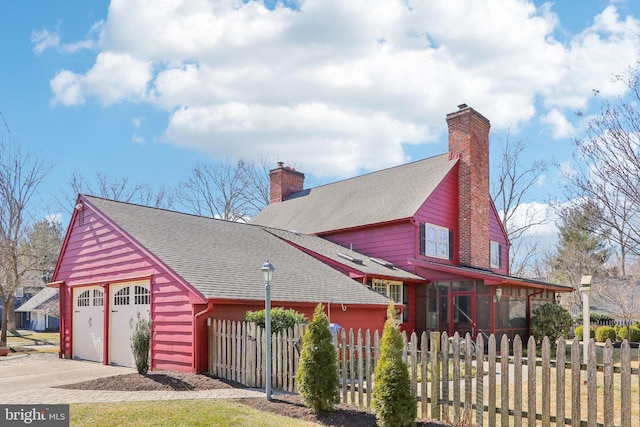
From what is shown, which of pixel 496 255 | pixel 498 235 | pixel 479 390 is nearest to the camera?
pixel 479 390

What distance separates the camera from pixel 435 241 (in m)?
21.8

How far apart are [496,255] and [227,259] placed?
15.5 metres

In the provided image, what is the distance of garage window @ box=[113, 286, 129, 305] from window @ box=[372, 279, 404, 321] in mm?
8356

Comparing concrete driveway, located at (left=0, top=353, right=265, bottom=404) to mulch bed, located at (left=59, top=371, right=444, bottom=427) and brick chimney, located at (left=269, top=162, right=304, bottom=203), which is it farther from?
brick chimney, located at (left=269, top=162, right=304, bottom=203)

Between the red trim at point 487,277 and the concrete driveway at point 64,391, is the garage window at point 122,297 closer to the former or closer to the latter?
the concrete driveway at point 64,391

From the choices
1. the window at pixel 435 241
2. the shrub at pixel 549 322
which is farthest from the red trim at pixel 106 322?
the shrub at pixel 549 322

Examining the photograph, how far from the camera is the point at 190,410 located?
8.07 meters

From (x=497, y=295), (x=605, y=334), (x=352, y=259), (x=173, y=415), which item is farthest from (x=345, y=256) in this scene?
(x=605, y=334)

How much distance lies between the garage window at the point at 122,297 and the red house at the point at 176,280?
3cm

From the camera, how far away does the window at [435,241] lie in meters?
21.0

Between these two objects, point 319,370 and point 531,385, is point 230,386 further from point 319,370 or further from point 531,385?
point 531,385

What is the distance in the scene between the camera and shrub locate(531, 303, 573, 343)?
2080 cm

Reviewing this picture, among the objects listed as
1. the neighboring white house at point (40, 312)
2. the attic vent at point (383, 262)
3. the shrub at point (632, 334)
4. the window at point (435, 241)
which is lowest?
the neighboring white house at point (40, 312)

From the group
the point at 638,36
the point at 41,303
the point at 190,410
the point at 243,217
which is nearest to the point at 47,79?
the point at 190,410
